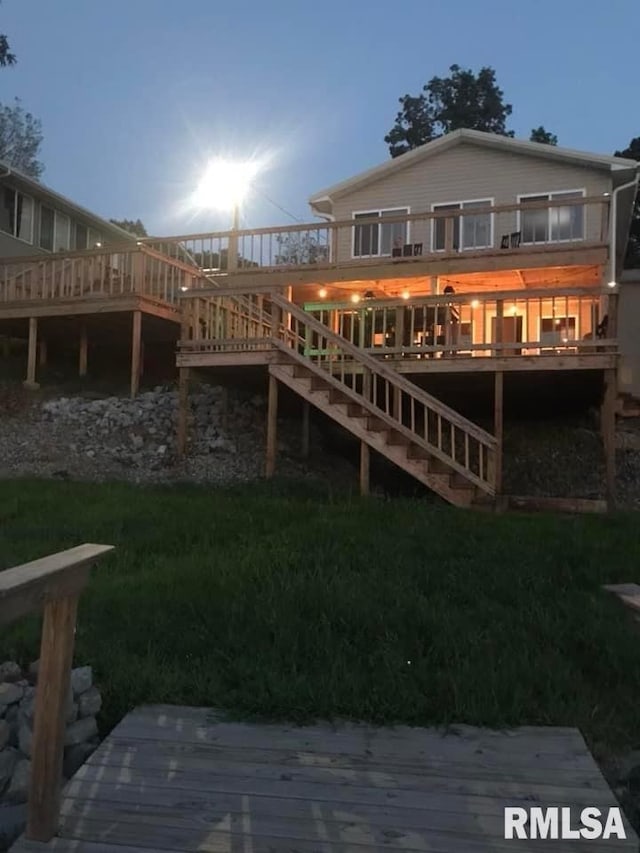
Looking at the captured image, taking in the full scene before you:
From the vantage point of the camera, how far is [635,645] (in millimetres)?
4211

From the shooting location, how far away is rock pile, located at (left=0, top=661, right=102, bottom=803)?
3.12 m

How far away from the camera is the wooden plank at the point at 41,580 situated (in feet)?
7.07

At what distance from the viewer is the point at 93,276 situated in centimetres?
1467

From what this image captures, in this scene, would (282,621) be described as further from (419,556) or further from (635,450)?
(635,450)

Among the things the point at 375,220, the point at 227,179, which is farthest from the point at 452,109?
the point at 375,220

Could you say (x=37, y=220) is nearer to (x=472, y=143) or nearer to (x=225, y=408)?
(x=225, y=408)

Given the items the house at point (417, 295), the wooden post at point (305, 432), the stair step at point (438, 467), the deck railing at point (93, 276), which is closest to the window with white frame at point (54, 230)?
the house at point (417, 295)

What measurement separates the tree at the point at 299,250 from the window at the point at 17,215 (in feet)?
27.9

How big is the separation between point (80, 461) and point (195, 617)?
23.2 ft

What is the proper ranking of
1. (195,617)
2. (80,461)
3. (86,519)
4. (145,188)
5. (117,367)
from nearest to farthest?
(195,617)
(86,519)
(80,461)
(117,367)
(145,188)

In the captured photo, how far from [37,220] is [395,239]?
11079mm

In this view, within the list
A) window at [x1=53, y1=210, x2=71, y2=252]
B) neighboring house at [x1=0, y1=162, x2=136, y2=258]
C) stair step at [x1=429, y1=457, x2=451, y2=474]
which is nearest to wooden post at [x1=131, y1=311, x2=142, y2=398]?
stair step at [x1=429, y1=457, x2=451, y2=474]

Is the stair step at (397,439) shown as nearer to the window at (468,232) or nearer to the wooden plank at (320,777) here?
the wooden plank at (320,777)

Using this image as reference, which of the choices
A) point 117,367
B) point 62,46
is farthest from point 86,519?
point 62,46
